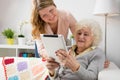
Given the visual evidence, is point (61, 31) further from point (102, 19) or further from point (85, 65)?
point (102, 19)

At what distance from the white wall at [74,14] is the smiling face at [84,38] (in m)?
1.12

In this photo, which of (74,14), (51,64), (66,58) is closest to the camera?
(66,58)

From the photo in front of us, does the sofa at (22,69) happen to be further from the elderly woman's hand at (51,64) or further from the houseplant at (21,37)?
the houseplant at (21,37)

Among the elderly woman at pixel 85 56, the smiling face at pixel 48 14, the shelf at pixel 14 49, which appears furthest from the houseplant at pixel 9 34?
Answer: the elderly woman at pixel 85 56

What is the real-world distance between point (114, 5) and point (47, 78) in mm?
1201

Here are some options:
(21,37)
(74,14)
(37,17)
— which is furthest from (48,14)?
(21,37)

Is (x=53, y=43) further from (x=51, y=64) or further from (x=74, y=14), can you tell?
(x=74, y=14)

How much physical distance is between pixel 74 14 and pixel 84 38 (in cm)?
137

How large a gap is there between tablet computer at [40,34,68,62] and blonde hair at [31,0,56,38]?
0.41m

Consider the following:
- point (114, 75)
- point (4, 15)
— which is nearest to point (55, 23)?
point (114, 75)

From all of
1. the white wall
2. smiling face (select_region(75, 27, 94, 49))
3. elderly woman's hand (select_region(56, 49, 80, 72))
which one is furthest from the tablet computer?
the white wall

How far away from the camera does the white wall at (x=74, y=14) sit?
2732mm

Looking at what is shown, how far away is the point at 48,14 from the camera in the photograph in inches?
66.1

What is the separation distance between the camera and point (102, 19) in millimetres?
2770
